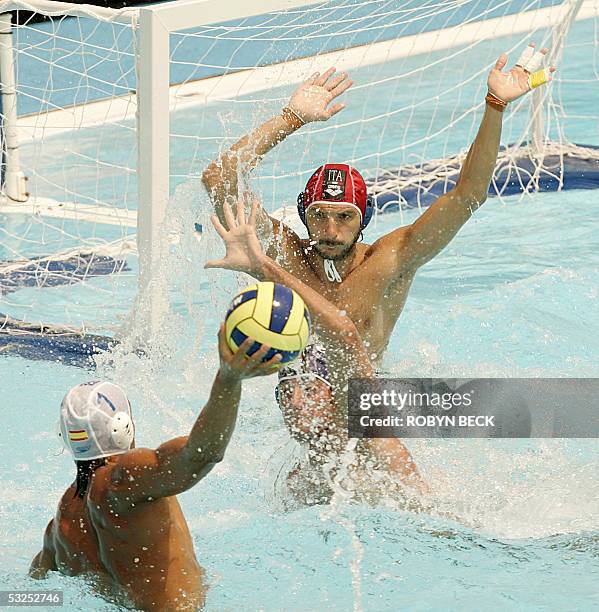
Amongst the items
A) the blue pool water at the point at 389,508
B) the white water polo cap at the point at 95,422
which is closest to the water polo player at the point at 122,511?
the white water polo cap at the point at 95,422

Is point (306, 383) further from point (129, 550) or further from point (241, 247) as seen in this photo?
point (129, 550)

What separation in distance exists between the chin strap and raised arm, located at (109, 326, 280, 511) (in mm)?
1284

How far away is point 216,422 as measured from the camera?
98.9 inches

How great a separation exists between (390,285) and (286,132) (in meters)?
0.67

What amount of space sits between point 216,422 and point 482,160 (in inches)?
61.7

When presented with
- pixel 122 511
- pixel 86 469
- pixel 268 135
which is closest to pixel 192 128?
pixel 268 135

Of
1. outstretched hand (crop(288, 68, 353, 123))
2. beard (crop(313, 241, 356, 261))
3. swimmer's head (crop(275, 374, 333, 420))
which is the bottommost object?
swimmer's head (crop(275, 374, 333, 420))

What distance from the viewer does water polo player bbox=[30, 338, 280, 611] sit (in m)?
2.69

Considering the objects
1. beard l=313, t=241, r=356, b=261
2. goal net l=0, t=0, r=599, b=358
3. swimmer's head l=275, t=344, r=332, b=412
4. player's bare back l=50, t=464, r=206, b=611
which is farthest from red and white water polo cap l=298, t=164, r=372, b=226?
player's bare back l=50, t=464, r=206, b=611

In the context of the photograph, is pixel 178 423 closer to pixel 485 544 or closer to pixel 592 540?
pixel 485 544

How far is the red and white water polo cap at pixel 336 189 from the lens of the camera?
3711 millimetres

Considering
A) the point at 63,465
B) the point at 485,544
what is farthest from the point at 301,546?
the point at 63,465

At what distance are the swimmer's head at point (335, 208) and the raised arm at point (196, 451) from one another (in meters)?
1.26

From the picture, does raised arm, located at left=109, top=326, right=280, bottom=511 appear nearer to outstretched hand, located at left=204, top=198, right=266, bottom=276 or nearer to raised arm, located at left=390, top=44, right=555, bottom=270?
outstretched hand, located at left=204, top=198, right=266, bottom=276
